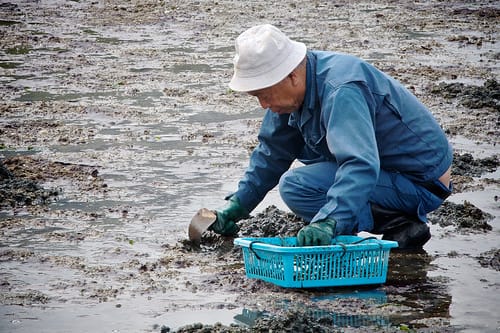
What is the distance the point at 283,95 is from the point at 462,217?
1.92 m

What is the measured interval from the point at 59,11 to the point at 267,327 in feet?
48.4

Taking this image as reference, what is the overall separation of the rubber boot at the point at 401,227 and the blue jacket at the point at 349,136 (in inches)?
11.0

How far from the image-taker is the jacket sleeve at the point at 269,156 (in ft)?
18.8

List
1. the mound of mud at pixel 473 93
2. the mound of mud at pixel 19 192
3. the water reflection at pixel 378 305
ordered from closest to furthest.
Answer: the water reflection at pixel 378 305
the mound of mud at pixel 19 192
the mound of mud at pixel 473 93

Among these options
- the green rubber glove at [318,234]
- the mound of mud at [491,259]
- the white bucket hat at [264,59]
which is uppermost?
the white bucket hat at [264,59]

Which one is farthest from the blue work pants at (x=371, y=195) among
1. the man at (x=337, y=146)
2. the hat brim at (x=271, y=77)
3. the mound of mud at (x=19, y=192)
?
the mound of mud at (x=19, y=192)

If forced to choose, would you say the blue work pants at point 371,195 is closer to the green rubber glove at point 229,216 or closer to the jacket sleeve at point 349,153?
the green rubber glove at point 229,216

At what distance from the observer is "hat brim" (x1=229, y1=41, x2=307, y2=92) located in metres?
4.98

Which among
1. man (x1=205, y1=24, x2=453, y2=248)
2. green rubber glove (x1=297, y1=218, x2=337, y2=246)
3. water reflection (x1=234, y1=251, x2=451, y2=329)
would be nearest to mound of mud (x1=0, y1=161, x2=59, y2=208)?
man (x1=205, y1=24, x2=453, y2=248)

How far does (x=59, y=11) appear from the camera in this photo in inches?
717

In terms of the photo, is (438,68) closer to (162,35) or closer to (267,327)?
(162,35)

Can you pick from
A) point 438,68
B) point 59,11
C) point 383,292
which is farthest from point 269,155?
point 59,11

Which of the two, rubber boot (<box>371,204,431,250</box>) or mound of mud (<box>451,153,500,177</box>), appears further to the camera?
mound of mud (<box>451,153,500,177</box>)

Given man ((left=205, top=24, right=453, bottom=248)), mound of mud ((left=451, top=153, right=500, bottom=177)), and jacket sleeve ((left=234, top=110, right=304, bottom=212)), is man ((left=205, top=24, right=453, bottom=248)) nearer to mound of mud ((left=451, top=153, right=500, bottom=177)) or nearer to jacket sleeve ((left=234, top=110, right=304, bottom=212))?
jacket sleeve ((left=234, top=110, right=304, bottom=212))
